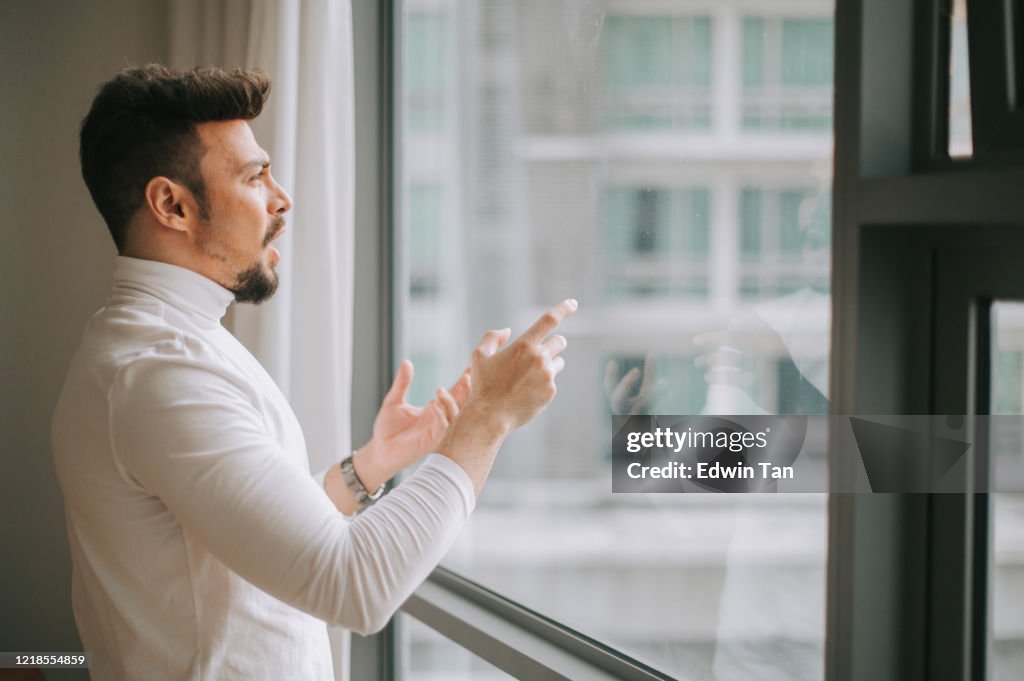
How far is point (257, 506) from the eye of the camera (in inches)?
39.2

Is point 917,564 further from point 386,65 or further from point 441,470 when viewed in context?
point 386,65

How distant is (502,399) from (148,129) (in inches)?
23.5

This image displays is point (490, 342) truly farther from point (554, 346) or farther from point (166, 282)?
point (166, 282)

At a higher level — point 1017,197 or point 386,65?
point 386,65

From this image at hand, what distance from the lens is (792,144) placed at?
1.36m

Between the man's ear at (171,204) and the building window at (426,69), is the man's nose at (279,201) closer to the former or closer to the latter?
the man's ear at (171,204)

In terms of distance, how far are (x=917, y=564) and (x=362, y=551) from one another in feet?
2.34

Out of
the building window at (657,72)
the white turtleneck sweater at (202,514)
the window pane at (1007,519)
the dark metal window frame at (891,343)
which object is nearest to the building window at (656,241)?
the building window at (657,72)

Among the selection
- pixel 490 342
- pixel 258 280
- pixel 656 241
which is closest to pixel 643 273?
pixel 656 241

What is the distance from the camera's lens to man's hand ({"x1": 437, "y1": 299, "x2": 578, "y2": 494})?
114cm

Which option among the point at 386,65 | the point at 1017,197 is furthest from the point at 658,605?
the point at 386,65

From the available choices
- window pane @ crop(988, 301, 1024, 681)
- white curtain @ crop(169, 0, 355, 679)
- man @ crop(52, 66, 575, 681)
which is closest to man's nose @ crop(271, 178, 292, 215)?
man @ crop(52, 66, 575, 681)

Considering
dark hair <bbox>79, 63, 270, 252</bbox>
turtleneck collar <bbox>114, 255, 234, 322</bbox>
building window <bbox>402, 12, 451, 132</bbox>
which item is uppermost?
building window <bbox>402, 12, 451, 132</bbox>

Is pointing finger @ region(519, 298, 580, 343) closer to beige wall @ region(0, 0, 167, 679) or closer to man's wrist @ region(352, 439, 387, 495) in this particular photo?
man's wrist @ region(352, 439, 387, 495)
